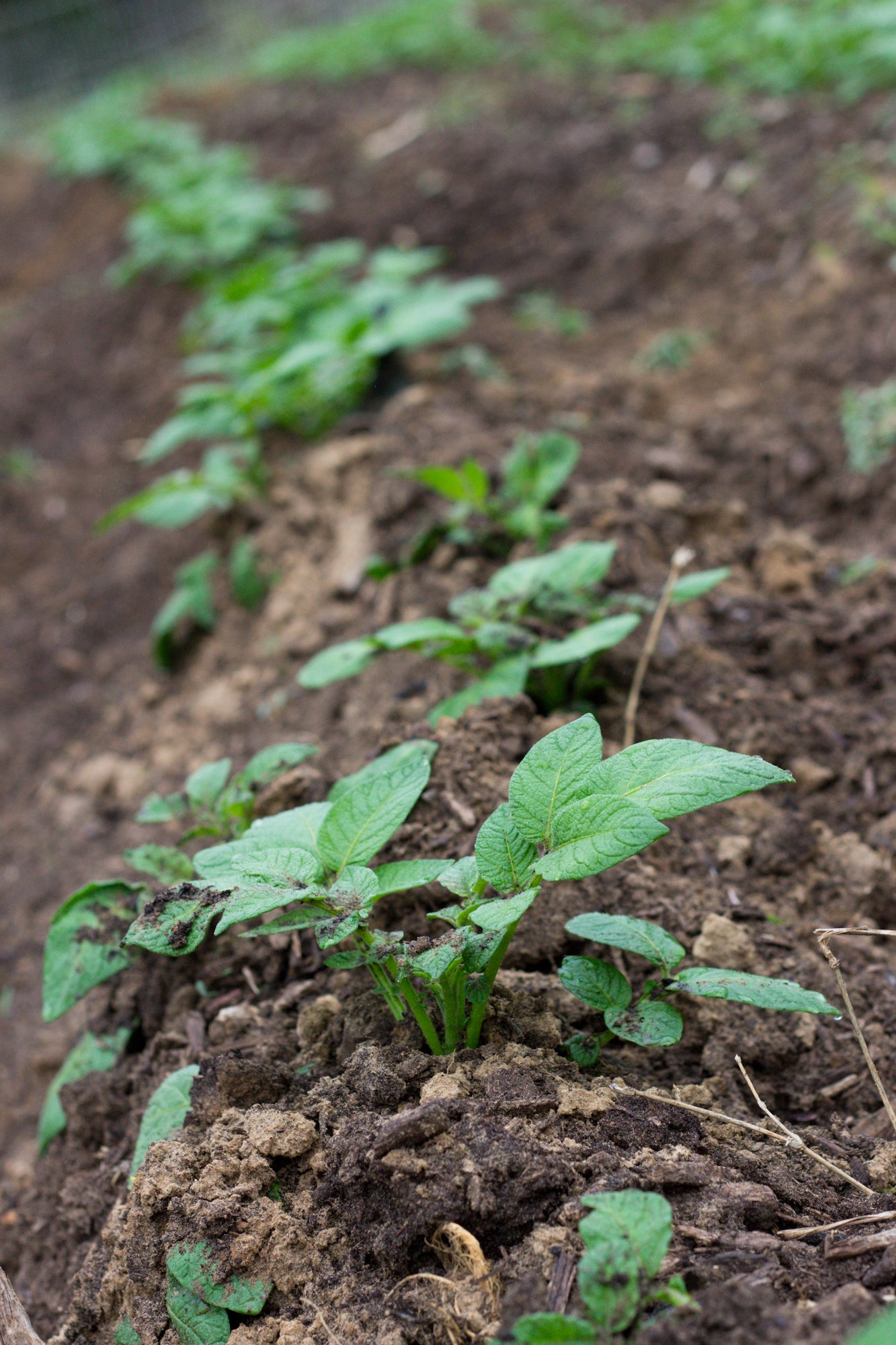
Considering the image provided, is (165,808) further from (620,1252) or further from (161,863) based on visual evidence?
(620,1252)

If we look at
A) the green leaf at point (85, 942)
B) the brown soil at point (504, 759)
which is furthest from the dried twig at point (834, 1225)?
the green leaf at point (85, 942)

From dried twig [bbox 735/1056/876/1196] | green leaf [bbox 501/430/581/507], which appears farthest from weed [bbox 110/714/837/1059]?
green leaf [bbox 501/430/581/507]

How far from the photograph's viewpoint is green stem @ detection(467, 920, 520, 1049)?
1.22 metres

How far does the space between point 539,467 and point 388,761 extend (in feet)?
3.50

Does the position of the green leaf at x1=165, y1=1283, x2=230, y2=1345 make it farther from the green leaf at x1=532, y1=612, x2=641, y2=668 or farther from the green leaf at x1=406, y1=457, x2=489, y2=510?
the green leaf at x1=406, y1=457, x2=489, y2=510

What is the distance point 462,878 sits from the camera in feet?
Result: 4.18

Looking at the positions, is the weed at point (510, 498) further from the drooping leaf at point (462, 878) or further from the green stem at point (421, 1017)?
the green stem at point (421, 1017)

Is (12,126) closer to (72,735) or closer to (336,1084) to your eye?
(72,735)

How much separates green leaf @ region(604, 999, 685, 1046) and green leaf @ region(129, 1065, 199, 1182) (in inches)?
23.0

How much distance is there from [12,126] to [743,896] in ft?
43.8

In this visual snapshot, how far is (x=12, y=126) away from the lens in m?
11.8

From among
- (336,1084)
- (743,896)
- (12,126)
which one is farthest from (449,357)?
(12,126)

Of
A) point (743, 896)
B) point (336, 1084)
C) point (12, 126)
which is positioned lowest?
point (743, 896)

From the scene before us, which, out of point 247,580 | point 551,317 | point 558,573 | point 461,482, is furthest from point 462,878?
point 551,317
